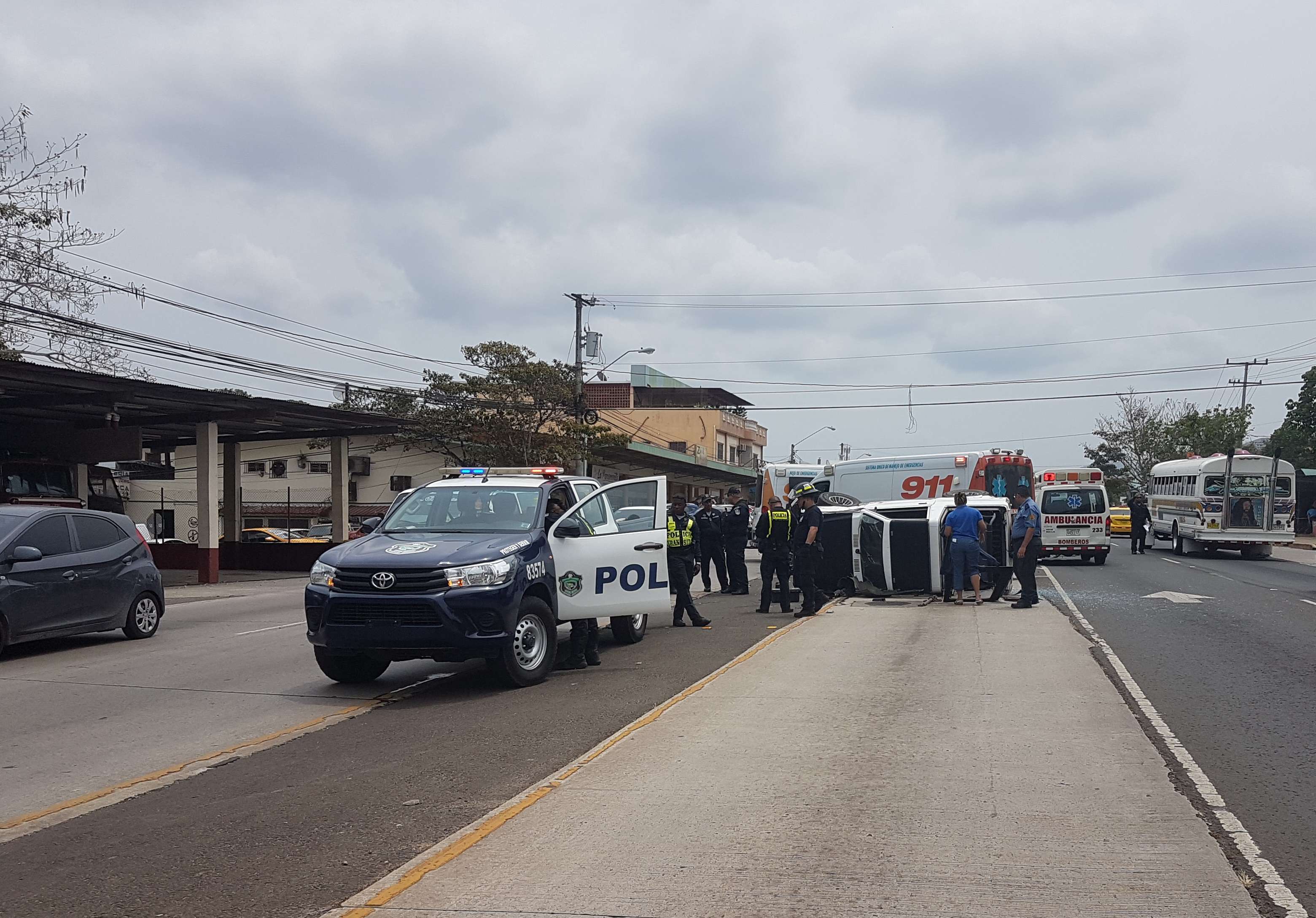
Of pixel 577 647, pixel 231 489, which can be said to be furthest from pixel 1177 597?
pixel 231 489

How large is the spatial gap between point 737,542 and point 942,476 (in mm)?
8828

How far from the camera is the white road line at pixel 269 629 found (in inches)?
582

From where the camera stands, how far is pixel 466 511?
10430 millimetres

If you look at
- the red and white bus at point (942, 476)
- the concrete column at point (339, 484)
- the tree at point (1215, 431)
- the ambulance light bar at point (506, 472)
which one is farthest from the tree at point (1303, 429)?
the ambulance light bar at point (506, 472)

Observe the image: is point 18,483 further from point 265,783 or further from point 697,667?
point 265,783

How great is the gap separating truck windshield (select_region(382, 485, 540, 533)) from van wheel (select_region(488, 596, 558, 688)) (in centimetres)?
79

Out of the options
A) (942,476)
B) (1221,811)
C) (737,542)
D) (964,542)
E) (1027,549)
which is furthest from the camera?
(942,476)

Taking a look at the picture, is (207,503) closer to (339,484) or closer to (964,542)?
(339,484)

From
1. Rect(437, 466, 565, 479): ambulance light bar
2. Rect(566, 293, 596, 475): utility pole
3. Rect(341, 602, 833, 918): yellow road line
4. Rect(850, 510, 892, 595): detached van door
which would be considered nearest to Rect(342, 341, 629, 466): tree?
Rect(566, 293, 596, 475): utility pole

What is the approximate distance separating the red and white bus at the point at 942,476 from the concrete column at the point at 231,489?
18245mm

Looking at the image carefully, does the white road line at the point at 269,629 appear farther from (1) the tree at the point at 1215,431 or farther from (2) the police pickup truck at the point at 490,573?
(1) the tree at the point at 1215,431

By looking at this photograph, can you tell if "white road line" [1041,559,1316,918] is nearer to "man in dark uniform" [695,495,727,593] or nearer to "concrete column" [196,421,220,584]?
"man in dark uniform" [695,495,727,593]

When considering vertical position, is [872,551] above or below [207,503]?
below

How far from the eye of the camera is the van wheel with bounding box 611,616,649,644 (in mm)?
12453
